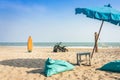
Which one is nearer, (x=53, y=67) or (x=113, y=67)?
(x=53, y=67)

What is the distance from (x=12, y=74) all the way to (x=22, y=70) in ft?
2.58

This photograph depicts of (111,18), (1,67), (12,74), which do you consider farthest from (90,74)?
(1,67)

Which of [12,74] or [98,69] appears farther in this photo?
[98,69]

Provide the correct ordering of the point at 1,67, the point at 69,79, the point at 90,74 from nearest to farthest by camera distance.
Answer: the point at 69,79 < the point at 90,74 < the point at 1,67

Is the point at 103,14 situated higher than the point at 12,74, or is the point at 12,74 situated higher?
the point at 103,14

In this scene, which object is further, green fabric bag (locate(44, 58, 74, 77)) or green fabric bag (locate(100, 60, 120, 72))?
green fabric bag (locate(100, 60, 120, 72))

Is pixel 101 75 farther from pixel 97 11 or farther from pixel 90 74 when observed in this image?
pixel 97 11

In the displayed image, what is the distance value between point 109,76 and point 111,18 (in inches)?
92.4

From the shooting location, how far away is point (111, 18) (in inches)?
378

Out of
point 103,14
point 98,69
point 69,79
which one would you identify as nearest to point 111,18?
point 103,14

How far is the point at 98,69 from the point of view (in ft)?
33.0

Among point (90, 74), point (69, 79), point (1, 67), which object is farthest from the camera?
point (1, 67)

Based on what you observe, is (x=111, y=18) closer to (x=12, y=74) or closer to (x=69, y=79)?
(x=69, y=79)

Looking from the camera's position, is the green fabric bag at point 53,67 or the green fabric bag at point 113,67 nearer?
the green fabric bag at point 53,67
